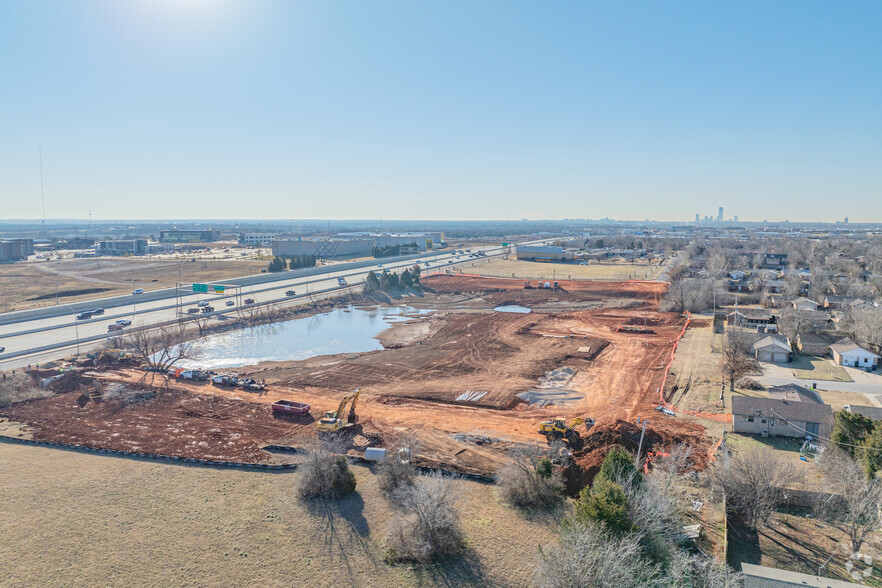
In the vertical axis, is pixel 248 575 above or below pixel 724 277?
below

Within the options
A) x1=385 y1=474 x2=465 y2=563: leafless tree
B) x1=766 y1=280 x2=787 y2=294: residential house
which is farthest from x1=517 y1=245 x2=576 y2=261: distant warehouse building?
x1=385 y1=474 x2=465 y2=563: leafless tree

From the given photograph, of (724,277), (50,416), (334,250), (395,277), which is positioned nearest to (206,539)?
(50,416)

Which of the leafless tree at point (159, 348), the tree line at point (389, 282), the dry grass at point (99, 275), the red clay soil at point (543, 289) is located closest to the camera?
the leafless tree at point (159, 348)

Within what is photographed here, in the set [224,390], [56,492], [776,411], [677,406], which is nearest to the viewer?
[56,492]

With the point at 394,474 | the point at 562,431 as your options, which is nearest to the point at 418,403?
the point at 562,431

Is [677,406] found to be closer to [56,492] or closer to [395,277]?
[56,492]

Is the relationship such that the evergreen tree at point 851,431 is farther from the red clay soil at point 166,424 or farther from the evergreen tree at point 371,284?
the evergreen tree at point 371,284

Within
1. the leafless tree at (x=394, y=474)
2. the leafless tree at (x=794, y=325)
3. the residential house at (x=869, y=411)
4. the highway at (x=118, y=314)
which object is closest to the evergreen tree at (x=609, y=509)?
the leafless tree at (x=394, y=474)
